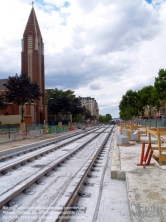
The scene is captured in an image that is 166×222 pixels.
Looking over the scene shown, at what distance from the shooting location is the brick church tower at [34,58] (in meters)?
75.3

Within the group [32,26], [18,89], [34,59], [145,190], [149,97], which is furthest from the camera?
[32,26]

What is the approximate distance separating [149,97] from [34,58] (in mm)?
38164

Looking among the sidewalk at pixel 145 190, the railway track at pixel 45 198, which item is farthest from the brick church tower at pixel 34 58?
the sidewalk at pixel 145 190

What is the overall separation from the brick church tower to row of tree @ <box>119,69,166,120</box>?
26449mm

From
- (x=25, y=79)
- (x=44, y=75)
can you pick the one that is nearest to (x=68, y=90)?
(x=44, y=75)

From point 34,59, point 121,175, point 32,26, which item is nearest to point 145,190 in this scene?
point 121,175

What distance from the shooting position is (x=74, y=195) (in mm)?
6211

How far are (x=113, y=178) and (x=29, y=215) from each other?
12.1 feet

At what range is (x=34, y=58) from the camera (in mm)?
76062

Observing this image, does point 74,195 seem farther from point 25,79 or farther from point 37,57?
point 37,57

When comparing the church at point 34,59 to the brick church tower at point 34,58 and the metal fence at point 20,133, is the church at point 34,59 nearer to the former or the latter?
the brick church tower at point 34,58

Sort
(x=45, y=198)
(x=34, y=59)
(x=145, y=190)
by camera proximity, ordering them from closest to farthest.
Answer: (x=145, y=190)
(x=45, y=198)
(x=34, y=59)

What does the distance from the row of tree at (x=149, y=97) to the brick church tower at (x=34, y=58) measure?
2645 cm

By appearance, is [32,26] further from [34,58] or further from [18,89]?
[18,89]
